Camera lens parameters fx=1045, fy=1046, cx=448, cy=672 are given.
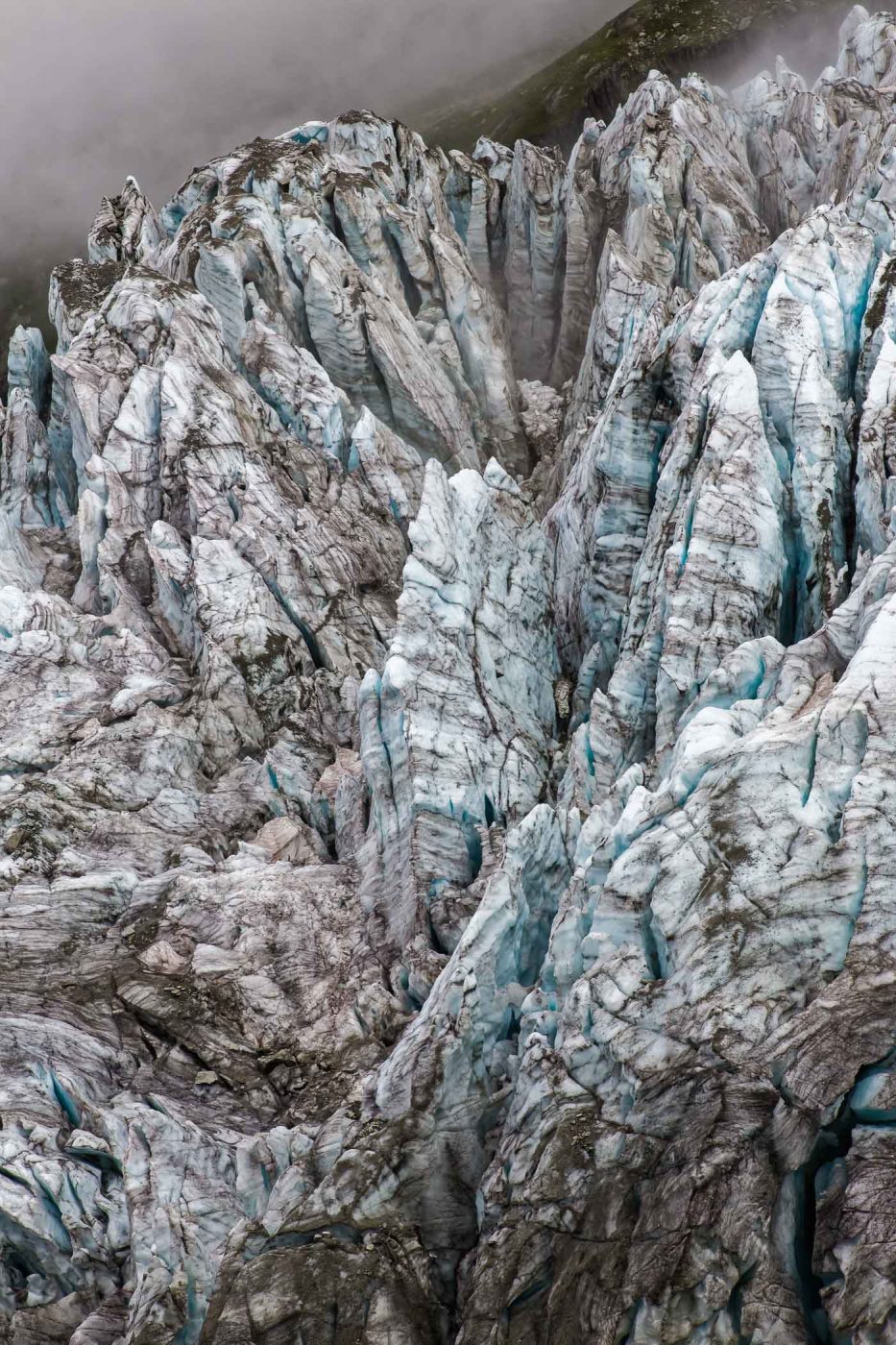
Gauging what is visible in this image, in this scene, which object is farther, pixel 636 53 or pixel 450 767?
pixel 636 53

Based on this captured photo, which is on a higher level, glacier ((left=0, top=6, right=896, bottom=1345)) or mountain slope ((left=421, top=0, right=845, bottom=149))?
mountain slope ((left=421, top=0, right=845, bottom=149))

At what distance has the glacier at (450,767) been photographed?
2234 centimetres

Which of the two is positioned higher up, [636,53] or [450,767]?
[636,53]

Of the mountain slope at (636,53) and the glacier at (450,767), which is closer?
the glacier at (450,767)

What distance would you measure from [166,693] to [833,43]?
428 ft

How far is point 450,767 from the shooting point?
4191 centimetres

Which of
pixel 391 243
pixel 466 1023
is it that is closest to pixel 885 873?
pixel 466 1023

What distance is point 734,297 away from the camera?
47.4 meters

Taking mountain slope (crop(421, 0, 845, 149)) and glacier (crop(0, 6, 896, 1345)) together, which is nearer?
glacier (crop(0, 6, 896, 1345))

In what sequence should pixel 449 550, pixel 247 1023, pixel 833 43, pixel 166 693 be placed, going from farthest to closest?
pixel 833 43, pixel 166 693, pixel 449 550, pixel 247 1023

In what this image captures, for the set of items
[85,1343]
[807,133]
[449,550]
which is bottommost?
[85,1343]

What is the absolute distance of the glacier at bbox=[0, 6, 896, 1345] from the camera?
73.3ft

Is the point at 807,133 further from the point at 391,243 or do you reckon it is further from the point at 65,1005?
the point at 65,1005

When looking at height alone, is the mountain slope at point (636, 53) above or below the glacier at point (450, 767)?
above
